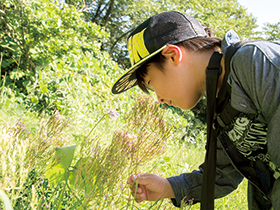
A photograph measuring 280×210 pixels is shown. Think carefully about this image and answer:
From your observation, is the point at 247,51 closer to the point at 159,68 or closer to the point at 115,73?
the point at 159,68

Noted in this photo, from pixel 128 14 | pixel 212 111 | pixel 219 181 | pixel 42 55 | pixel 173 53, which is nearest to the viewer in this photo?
pixel 212 111

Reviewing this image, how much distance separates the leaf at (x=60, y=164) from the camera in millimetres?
974

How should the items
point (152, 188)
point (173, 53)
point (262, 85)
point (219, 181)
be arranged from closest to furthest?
1. point (262, 85)
2. point (173, 53)
3. point (152, 188)
4. point (219, 181)

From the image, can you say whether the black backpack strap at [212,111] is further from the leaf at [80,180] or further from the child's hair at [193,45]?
the leaf at [80,180]

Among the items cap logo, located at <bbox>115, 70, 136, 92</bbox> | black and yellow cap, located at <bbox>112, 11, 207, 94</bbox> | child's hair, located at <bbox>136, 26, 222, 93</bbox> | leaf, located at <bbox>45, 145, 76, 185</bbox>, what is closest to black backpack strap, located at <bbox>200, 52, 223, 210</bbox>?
child's hair, located at <bbox>136, 26, 222, 93</bbox>

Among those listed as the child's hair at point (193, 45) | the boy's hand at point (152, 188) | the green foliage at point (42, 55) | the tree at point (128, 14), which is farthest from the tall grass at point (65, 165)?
the tree at point (128, 14)

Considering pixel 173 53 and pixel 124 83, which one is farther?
pixel 124 83

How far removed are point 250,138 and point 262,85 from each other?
13.7 inches

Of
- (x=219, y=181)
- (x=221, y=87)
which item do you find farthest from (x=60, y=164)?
(x=219, y=181)

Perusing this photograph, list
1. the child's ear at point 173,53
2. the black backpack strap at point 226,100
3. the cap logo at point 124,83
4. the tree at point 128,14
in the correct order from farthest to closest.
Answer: the tree at point 128,14 → the cap logo at point 124,83 → the child's ear at point 173,53 → the black backpack strap at point 226,100

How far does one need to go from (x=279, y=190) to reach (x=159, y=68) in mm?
860

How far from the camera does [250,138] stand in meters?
1.19

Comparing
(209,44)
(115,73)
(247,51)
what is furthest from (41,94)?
(247,51)

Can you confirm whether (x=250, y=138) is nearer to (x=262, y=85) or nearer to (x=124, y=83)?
(x=262, y=85)
